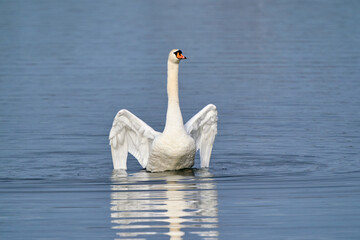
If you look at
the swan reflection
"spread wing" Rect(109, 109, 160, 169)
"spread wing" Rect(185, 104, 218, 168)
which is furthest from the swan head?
the swan reflection

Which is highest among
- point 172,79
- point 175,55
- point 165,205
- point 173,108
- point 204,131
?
point 175,55

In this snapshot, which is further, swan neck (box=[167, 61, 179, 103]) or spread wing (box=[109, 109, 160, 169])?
swan neck (box=[167, 61, 179, 103])

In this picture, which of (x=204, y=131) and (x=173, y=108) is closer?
(x=173, y=108)

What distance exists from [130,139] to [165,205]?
12.6ft

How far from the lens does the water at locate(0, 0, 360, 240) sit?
11.8 metres

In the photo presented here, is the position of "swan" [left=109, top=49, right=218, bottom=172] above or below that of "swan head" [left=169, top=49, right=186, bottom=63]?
below

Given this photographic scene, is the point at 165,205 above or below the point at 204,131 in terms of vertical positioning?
below

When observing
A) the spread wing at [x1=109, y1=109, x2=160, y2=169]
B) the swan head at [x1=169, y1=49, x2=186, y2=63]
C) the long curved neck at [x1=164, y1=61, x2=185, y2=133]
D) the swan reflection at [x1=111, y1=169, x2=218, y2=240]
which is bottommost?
the swan reflection at [x1=111, y1=169, x2=218, y2=240]

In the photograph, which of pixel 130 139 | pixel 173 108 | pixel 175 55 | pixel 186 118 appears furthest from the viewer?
pixel 186 118

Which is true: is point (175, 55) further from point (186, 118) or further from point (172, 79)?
point (186, 118)

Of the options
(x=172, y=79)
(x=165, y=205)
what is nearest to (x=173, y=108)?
(x=172, y=79)

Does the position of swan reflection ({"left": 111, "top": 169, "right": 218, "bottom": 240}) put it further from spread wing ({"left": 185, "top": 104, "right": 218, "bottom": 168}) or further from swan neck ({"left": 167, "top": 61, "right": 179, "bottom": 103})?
swan neck ({"left": 167, "top": 61, "right": 179, "bottom": 103})

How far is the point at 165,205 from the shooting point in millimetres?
12602

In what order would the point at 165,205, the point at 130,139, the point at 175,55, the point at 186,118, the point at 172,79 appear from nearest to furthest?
1. the point at 165,205
2. the point at 175,55
3. the point at 172,79
4. the point at 130,139
5. the point at 186,118
